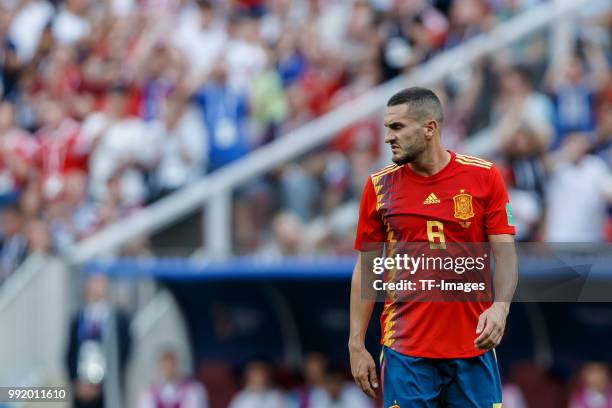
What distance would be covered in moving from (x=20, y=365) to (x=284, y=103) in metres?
3.67

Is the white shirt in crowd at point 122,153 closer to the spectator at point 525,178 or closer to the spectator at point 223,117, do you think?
the spectator at point 223,117

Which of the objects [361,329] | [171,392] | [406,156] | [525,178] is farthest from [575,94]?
[361,329]

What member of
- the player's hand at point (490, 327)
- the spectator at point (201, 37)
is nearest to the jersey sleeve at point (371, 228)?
the player's hand at point (490, 327)

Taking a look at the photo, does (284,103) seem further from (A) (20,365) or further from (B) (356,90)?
(A) (20,365)

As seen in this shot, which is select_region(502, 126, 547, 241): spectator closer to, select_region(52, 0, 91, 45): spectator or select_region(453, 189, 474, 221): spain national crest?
select_region(453, 189, 474, 221): spain national crest

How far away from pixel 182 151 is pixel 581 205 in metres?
4.41

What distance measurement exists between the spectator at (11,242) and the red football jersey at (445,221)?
25.5ft

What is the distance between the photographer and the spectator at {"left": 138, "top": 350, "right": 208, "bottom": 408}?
481 inches

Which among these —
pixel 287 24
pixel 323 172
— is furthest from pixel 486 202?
pixel 287 24

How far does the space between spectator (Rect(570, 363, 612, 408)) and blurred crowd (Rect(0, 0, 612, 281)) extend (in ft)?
3.42

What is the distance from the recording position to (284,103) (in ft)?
45.1

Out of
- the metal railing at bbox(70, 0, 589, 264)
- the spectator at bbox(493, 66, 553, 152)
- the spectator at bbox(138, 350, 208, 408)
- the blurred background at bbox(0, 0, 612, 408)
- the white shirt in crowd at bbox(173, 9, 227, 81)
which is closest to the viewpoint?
the spectator at bbox(493, 66, 553, 152)

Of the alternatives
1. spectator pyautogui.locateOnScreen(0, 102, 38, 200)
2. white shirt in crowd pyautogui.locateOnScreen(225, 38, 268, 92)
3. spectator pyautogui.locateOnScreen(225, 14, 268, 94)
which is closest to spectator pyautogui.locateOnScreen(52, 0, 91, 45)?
spectator pyautogui.locateOnScreen(0, 102, 38, 200)

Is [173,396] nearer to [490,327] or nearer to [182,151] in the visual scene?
[182,151]
